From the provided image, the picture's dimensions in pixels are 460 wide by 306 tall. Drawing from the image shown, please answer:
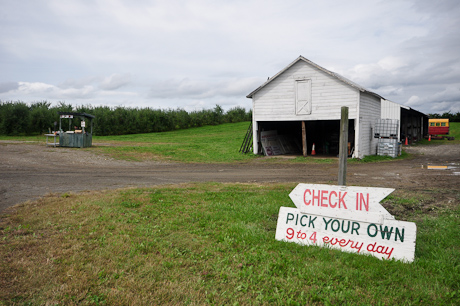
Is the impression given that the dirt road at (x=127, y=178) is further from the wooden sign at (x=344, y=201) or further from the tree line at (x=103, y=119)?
the tree line at (x=103, y=119)

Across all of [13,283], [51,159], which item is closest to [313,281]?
[13,283]

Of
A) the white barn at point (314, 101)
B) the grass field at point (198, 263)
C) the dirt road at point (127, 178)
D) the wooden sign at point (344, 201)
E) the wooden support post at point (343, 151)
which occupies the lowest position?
the grass field at point (198, 263)

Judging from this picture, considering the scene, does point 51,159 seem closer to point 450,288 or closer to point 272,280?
point 272,280

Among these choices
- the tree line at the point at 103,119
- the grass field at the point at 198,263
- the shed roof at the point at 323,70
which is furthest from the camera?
the tree line at the point at 103,119

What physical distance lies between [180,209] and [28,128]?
43.9 metres

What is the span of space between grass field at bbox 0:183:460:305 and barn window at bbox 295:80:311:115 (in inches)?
541

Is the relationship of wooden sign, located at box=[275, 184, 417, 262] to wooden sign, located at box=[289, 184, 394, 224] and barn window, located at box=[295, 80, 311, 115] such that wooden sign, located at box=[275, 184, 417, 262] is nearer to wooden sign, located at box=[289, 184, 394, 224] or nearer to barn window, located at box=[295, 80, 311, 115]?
wooden sign, located at box=[289, 184, 394, 224]

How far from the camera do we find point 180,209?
7.22 meters

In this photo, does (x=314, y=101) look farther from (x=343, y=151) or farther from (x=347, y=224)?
(x=347, y=224)

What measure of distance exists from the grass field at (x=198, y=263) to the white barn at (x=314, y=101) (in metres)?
13.1

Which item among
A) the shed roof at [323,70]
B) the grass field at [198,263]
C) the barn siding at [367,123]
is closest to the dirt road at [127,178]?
the grass field at [198,263]

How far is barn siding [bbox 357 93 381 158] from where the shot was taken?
19469mm

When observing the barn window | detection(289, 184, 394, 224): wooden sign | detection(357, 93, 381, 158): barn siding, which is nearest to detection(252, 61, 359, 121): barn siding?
the barn window

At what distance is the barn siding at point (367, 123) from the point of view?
19.5 m
